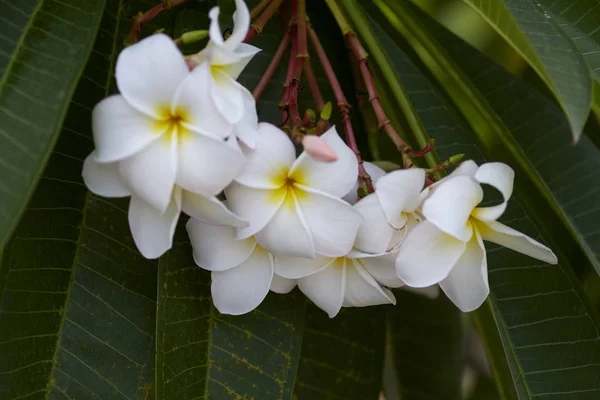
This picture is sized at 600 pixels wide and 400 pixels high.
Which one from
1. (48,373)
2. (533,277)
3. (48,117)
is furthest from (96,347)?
(533,277)

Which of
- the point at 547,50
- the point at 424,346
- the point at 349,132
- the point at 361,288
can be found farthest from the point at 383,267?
the point at 424,346

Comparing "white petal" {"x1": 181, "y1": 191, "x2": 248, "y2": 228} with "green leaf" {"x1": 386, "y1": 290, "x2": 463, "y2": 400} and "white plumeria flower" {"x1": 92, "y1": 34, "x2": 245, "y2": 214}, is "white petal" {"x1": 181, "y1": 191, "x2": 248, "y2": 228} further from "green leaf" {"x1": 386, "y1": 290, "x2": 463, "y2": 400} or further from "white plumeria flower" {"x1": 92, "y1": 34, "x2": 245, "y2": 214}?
"green leaf" {"x1": 386, "y1": 290, "x2": 463, "y2": 400}

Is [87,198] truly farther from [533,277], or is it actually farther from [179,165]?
[533,277]

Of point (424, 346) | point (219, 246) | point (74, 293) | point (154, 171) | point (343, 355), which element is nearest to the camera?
point (154, 171)

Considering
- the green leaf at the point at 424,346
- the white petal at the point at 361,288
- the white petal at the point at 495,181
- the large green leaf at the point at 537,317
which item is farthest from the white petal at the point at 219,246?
the green leaf at the point at 424,346

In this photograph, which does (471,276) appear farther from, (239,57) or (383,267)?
(239,57)

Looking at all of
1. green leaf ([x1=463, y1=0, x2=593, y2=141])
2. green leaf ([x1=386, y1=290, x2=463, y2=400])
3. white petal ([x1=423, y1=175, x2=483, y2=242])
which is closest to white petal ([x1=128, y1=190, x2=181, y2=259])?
white petal ([x1=423, y1=175, x2=483, y2=242])

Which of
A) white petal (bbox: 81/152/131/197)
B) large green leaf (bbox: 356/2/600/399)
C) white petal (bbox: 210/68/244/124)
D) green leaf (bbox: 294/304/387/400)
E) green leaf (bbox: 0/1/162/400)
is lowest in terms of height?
green leaf (bbox: 294/304/387/400)

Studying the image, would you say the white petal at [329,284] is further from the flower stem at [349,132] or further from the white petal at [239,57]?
the white petal at [239,57]

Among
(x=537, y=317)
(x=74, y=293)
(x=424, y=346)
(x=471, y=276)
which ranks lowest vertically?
(x=424, y=346)
